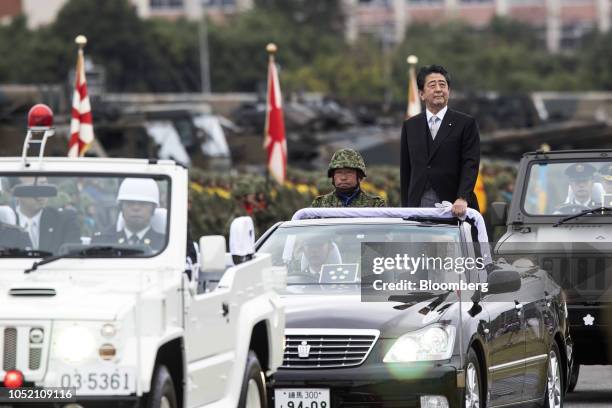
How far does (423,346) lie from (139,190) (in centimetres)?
205

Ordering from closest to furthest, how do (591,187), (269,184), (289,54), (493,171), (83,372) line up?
1. (83,372)
2. (591,187)
3. (269,184)
4. (493,171)
5. (289,54)

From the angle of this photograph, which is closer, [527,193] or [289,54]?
[527,193]

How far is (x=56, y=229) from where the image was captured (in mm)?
8891

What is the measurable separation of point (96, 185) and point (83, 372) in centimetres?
151

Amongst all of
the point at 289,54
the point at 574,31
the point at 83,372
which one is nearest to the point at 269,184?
the point at 83,372

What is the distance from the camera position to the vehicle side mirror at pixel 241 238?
9.31 meters

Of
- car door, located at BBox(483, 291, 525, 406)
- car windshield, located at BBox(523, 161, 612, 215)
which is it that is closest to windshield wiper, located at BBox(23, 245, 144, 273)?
car door, located at BBox(483, 291, 525, 406)

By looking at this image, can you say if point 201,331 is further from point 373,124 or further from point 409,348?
point 373,124

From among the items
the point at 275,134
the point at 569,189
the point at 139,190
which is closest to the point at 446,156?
the point at 569,189

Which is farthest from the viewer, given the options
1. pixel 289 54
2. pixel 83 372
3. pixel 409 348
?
pixel 289 54

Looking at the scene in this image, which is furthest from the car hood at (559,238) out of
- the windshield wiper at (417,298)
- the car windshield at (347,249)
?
the windshield wiper at (417,298)

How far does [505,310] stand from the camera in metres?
11.4

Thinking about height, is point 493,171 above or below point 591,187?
below

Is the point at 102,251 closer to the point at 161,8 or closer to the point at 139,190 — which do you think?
the point at 139,190
